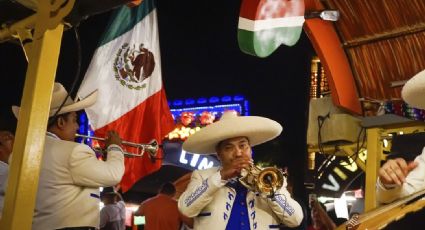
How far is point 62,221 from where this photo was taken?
496 cm

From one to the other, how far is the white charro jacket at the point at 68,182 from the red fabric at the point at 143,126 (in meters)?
3.29

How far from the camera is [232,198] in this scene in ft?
16.3

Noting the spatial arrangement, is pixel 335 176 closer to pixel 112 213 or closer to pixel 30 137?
pixel 112 213

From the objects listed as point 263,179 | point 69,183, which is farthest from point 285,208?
point 69,183

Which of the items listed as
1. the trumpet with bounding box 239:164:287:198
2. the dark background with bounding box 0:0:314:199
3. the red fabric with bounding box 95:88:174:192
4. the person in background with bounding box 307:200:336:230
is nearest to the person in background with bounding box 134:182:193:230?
the red fabric with bounding box 95:88:174:192

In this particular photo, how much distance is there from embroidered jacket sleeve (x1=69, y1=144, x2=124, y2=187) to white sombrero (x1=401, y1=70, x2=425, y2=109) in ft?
8.11

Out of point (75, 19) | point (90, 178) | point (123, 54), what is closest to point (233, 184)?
point (90, 178)

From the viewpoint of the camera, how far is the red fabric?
841 centimetres

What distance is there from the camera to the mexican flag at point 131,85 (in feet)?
28.7

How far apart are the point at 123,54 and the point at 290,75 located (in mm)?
25552

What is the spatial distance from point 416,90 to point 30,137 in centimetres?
235

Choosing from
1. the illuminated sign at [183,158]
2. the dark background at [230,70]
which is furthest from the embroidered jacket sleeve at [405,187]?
the dark background at [230,70]

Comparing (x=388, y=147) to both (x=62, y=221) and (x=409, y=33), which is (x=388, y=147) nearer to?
(x=409, y=33)

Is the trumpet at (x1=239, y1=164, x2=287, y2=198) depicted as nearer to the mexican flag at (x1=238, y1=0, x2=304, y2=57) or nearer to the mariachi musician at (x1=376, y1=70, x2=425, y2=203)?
the mariachi musician at (x1=376, y1=70, x2=425, y2=203)
